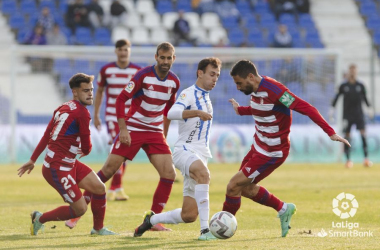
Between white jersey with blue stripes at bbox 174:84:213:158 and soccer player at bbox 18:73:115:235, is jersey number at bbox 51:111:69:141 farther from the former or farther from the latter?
white jersey with blue stripes at bbox 174:84:213:158

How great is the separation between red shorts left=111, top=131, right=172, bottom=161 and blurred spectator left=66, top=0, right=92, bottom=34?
16583mm

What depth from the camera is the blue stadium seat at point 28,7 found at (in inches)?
1024

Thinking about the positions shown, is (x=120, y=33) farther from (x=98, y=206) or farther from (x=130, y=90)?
(x=98, y=206)

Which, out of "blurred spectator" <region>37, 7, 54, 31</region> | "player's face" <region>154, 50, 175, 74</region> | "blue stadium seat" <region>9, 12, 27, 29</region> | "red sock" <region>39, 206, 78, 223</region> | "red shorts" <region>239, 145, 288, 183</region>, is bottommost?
"red sock" <region>39, 206, 78, 223</region>

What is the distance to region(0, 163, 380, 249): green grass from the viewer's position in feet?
24.1

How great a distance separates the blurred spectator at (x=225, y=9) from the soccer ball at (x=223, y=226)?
67.2 ft

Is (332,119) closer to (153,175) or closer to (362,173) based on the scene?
(362,173)

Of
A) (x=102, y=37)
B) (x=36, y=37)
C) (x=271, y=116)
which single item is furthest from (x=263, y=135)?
(x=102, y=37)

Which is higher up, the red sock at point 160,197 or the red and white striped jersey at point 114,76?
the red and white striped jersey at point 114,76

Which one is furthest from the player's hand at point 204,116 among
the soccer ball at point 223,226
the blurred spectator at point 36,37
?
the blurred spectator at point 36,37

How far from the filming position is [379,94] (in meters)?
24.4

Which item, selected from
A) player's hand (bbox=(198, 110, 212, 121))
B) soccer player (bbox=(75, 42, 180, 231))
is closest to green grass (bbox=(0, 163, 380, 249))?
soccer player (bbox=(75, 42, 180, 231))

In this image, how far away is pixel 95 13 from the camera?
25281 mm

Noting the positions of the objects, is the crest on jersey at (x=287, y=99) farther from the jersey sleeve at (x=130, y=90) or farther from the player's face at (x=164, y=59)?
the jersey sleeve at (x=130, y=90)
